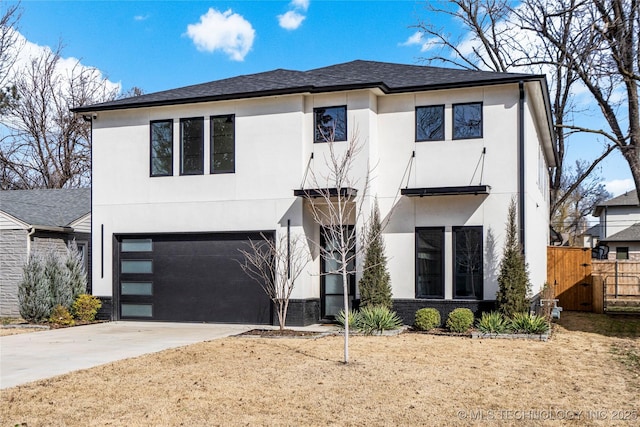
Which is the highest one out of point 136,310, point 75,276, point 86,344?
point 75,276

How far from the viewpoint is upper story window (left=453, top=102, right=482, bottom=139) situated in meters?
14.2

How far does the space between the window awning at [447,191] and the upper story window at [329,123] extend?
198cm

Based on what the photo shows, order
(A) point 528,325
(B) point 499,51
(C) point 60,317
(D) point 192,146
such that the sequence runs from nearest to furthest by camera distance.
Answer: (A) point 528,325
(C) point 60,317
(D) point 192,146
(B) point 499,51

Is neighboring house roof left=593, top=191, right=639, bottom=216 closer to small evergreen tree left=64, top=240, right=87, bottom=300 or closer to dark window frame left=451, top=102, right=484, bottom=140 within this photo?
dark window frame left=451, top=102, right=484, bottom=140

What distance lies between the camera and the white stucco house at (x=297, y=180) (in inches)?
551

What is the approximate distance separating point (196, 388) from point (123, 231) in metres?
9.08

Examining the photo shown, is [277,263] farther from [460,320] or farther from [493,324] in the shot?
[493,324]

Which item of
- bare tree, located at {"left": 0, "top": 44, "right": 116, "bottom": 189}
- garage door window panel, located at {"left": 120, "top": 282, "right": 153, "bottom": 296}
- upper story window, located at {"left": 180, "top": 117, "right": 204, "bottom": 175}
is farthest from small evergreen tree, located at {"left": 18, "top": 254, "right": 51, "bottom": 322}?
bare tree, located at {"left": 0, "top": 44, "right": 116, "bottom": 189}

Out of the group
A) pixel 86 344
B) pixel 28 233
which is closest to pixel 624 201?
pixel 28 233

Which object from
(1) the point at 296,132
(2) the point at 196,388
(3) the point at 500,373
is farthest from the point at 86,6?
(3) the point at 500,373

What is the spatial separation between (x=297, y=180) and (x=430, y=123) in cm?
335

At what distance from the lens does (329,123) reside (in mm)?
14672

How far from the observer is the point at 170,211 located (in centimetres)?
1564

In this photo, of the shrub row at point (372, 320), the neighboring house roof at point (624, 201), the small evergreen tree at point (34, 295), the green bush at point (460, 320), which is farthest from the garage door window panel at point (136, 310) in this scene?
the neighboring house roof at point (624, 201)
